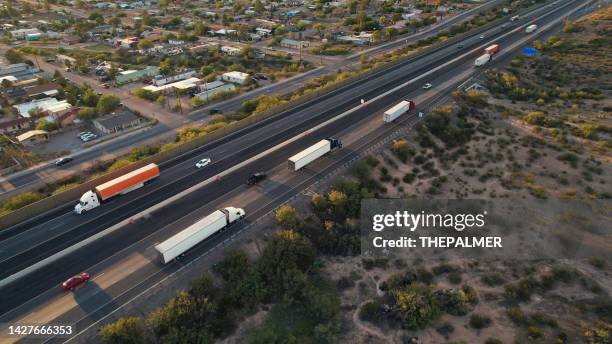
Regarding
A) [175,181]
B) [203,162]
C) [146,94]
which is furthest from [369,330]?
[146,94]

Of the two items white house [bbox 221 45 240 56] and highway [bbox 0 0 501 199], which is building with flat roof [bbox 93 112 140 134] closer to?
highway [bbox 0 0 501 199]

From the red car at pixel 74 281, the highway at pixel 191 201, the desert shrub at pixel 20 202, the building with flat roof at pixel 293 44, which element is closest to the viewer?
the highway at pixel 191 201

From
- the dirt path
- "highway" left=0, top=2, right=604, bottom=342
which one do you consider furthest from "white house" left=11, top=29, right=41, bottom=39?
the dirt path

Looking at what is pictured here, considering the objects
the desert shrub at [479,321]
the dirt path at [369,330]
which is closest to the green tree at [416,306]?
the dirt path at [369,330]

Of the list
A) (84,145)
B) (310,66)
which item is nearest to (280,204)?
(84,145)

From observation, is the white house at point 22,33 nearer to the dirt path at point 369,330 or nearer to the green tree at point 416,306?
the dirt path at point 369,330
